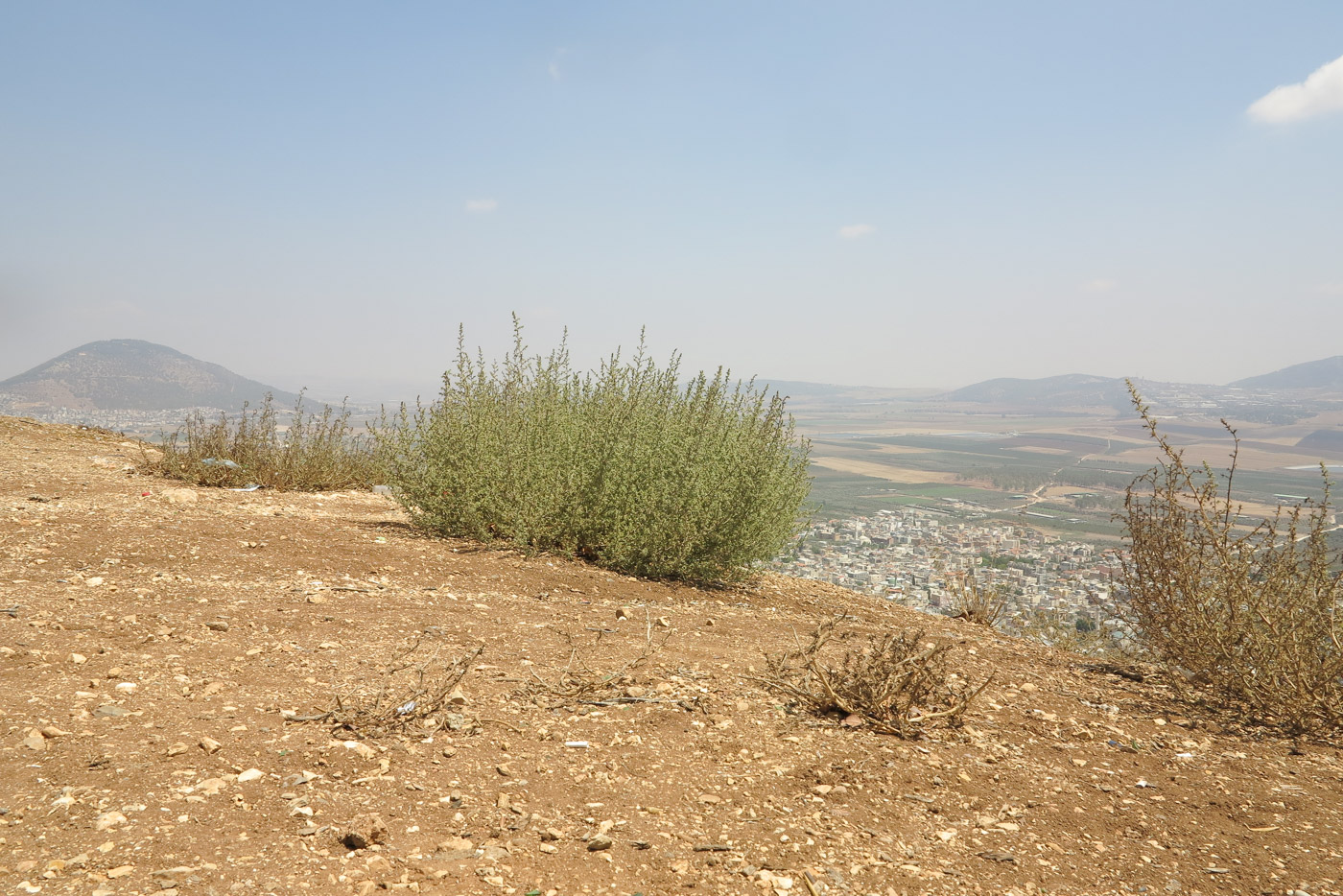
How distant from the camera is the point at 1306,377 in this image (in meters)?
91.6

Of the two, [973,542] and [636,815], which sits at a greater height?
[636,815]

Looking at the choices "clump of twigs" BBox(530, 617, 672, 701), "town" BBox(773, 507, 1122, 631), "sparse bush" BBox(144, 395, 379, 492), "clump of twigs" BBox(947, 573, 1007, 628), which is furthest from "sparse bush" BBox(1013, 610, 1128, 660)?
"sparse bush" BBox(144, 395, 379, 492)

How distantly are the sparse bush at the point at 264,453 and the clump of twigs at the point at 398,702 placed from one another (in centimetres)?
687

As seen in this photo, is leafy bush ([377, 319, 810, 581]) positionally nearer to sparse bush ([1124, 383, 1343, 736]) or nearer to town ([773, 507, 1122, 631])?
town ([773, 507, 1122, 631])

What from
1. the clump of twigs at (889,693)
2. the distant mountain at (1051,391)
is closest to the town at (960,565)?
the clump of twigs at (889,693)

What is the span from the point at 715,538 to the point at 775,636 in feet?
5.49

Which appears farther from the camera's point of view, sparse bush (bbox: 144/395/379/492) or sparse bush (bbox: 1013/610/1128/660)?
sparse bush (bbox: 144/395/379/492)

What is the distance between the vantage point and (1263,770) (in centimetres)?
334

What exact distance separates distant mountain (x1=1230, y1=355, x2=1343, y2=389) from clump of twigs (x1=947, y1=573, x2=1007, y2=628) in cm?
10365

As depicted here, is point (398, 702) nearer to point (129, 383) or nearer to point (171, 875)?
point (171, 875)

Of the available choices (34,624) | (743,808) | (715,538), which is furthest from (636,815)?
(715,538)

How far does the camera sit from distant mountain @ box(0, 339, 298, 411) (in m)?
41.9

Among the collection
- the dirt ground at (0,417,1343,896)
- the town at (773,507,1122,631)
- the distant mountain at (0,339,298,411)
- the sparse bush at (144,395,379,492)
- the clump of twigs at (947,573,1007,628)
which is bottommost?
the town at (773,507,1122,631)

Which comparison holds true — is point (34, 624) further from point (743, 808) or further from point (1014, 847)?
point (1014, 847)
